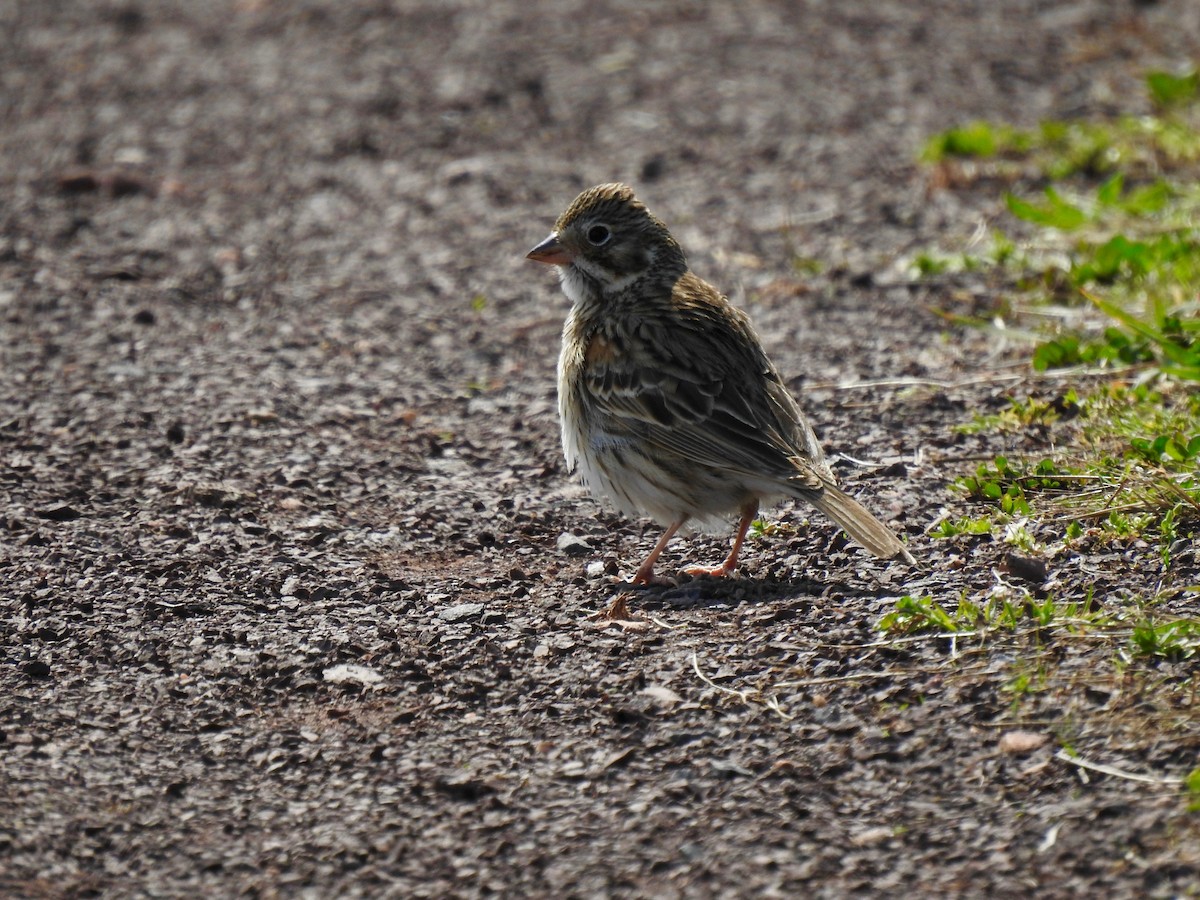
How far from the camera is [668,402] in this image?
5.64 m

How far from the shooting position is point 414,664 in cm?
486

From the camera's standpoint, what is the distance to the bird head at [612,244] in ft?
20.9

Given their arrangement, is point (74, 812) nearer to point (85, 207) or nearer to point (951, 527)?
point (951, 527)

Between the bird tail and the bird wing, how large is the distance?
0.06 metres

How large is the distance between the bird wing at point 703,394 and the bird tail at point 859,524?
0.06 meters

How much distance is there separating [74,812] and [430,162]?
673 centimetres

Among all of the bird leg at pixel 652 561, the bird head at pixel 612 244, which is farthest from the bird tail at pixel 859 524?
the bird head at pixel 612 244

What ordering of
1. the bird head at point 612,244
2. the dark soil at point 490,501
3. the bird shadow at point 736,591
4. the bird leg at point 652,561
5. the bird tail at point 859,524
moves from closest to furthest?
1. the dark soil at point 490,501
2. the bird tail at point 859,524
3. the bird shadow at point 736,591
4. the bird leg at point 652,561
5. the bird head at point 612,244

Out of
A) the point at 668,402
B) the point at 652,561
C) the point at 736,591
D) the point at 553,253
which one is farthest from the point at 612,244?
the point at 736,591

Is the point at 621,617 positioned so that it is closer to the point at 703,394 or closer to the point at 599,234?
the point at 703,394

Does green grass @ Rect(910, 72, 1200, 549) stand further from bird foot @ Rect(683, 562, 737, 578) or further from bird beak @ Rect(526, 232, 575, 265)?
bird beak @ Rect(526, 232, 575, 265)

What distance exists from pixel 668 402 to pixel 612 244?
3.29 feet

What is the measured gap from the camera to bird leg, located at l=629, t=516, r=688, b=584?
549 cm

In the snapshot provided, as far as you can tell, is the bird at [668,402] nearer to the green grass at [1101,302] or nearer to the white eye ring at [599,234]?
the white eye ring at [599,234]
